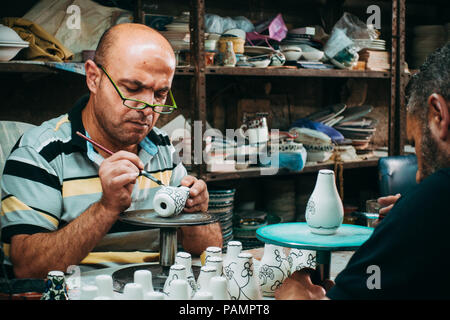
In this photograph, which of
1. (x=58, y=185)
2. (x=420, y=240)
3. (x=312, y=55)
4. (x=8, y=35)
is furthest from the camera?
(x=312, y=55)

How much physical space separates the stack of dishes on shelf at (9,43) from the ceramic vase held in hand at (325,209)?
160 cm

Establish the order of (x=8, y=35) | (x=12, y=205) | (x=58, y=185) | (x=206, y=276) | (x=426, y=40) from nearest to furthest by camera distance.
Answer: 1. (x=206, y=276)
2. (x=12, y=205)
3. (x=58, y=185)
4. (x=8, y=35)
5. (x=426, y=40)

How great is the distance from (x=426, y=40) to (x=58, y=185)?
3107mm

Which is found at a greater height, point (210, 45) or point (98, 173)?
point (210, 45)

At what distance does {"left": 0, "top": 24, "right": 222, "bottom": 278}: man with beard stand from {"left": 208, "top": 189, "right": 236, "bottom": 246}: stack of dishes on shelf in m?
0.82

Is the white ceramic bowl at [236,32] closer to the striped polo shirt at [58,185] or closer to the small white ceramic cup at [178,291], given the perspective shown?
the striped polo shirt at [58,185]

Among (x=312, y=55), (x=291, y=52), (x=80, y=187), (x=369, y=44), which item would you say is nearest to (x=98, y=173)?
(x=80, y=187)

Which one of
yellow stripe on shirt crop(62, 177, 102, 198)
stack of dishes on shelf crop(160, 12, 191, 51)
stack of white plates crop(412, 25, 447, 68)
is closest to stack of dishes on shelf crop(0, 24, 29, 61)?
stack of dishes on shelf crop(160, 12, 191, 51)

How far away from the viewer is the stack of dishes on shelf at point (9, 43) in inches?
91.3

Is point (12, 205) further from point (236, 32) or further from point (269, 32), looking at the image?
point (269, 32)

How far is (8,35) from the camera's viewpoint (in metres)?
2.33

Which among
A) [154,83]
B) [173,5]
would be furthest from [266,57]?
[154,83]

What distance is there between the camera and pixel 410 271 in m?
0.97
